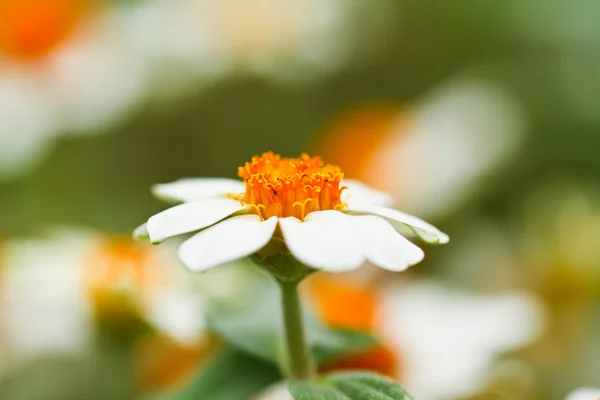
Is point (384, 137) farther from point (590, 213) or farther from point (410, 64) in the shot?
point (590, 213)

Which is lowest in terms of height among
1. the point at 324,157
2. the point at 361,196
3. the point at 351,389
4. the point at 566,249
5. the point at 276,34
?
the point at 351,389

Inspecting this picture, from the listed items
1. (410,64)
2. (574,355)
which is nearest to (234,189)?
(574,355)

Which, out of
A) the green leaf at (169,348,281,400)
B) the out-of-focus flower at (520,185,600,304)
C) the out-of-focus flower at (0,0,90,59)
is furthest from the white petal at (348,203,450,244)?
the out-of-focus flower at (0,0,90,59)

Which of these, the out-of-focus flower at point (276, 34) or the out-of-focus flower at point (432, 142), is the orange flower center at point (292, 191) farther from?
the out-of-focus flower at point (276, 34)

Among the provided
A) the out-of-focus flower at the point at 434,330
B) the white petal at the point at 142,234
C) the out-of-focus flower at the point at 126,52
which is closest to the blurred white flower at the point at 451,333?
the out-of-focus flower at the point at 434,330

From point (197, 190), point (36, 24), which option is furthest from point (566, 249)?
point (36, 24)

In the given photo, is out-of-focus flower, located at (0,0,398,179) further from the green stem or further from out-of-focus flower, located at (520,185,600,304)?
the green stem

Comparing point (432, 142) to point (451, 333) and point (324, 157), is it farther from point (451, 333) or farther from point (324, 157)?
point (451, 333)
